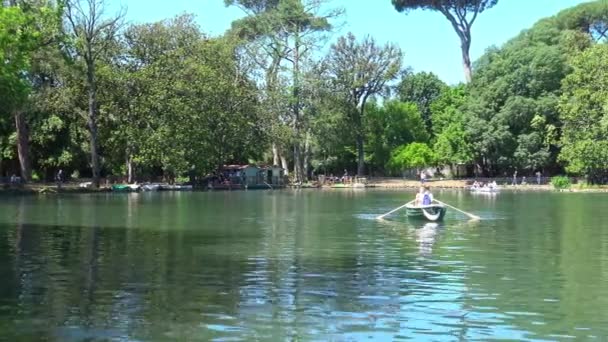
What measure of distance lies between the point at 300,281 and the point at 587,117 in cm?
6674

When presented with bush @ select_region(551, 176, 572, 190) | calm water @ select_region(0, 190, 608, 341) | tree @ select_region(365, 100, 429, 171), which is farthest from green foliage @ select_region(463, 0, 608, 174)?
calm water @ select_region(0, 190, 608, 341)

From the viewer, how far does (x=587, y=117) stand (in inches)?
3046

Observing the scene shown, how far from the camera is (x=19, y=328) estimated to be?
12508 millimetres

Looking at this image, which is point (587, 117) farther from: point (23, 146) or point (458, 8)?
point (23, 146)

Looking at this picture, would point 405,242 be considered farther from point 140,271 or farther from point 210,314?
point 210,314

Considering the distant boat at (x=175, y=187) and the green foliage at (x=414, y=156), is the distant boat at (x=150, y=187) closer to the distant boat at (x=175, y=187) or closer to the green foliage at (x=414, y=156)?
the distant boat at (x=175, y=187)

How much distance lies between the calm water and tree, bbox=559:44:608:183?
44145mm

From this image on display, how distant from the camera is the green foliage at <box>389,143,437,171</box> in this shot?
97750 millimetres

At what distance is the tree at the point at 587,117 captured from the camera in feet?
247

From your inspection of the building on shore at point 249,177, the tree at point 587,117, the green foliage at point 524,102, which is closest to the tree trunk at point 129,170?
the building on shore at point 249,177

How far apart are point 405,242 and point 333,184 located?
221ft

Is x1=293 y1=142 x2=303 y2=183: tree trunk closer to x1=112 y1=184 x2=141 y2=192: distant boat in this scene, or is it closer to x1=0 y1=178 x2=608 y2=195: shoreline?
x1=0 y1=178 x2=608 y2=195: shoreline

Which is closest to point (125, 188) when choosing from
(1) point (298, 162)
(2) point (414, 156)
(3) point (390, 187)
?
(1) point (298, 162)

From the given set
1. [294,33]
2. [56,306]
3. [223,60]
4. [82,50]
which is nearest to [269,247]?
[56,306]
